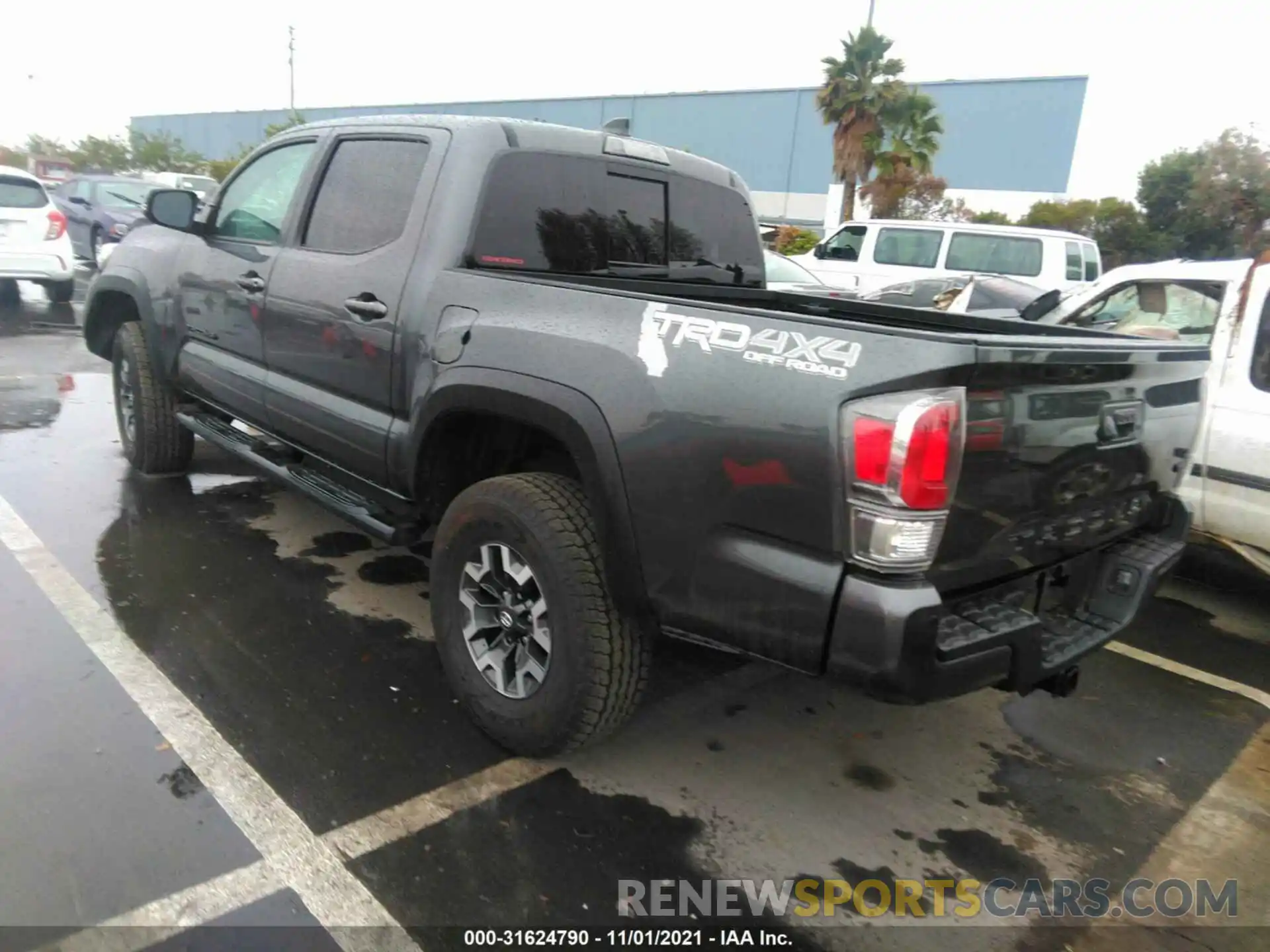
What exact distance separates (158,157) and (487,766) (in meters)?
54.4

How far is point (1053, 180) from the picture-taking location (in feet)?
122

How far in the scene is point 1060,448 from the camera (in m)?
2.40

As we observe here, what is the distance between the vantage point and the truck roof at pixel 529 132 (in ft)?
10.8

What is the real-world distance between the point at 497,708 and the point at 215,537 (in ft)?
8.00

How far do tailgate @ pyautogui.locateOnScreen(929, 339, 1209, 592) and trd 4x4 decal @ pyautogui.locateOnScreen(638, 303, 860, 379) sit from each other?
32cm

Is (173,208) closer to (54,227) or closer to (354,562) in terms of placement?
(354,562)

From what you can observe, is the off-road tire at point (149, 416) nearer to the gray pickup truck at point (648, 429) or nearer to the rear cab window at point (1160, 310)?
the gray pickup truck at point (648, 429)

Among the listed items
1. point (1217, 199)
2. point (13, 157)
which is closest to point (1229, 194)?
point (1217, 199)

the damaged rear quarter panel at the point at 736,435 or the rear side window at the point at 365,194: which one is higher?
the rear side window at the point at 365,194

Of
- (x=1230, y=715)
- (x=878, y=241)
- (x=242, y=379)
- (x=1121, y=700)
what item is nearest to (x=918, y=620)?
(x=1121, y=700)

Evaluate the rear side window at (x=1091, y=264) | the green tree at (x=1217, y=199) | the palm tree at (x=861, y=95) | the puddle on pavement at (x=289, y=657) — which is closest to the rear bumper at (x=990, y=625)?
the puddle on pavement at (x=289, y=657)

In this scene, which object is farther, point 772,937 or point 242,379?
point 242,379

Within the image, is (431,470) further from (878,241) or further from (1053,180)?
(1053,180)

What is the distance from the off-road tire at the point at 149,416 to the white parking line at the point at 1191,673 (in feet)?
16.5
